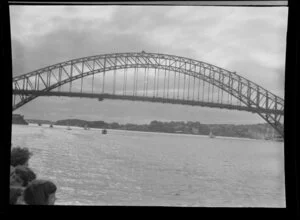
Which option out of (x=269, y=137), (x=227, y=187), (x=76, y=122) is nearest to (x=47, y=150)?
(x=76, y=122)

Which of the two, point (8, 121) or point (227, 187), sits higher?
point (8, 121)

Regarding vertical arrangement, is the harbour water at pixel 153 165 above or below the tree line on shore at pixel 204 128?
below

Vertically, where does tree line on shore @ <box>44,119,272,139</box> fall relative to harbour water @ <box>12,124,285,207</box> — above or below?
above

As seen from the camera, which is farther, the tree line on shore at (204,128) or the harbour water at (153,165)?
the harbour water at (153,165)

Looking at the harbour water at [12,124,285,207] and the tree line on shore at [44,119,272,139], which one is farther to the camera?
the harbour water at [12,124,285,207]

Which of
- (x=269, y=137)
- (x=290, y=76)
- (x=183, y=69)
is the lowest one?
(x=269, y=137)

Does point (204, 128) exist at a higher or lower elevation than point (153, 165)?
higher

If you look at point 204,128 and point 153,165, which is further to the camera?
point 153,165

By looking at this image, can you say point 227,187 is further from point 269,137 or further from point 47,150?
point 47,150
